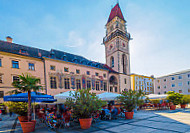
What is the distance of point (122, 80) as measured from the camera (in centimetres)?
3541

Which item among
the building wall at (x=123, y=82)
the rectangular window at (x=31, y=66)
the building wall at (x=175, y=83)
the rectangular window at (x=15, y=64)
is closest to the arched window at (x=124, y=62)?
the building wall at (x=123, y=82)

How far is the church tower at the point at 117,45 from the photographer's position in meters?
35.7

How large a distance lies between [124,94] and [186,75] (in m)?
43.4

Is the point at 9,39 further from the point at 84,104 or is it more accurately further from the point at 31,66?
the point at 84,104

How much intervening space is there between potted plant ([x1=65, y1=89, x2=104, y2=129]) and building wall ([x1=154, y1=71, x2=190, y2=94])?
47.3 meters

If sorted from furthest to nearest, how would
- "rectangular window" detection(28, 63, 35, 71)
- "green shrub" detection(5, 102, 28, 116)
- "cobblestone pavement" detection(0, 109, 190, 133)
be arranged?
"rectangular window" detection(28, 63, 35, 71) < "green shrub" detection(5, 102, 28, 116) < "cobblestone pavement" detection(0, 109, 190, 133)

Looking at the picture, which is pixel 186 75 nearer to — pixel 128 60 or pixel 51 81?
pixel 128 60

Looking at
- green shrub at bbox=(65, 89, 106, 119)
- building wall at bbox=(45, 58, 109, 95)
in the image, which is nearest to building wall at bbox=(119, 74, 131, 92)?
building wall at bbox=(45, 58, 109, 95)

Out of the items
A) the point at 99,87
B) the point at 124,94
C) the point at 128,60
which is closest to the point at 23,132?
the point at 124,94

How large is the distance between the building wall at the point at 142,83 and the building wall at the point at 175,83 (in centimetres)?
1665

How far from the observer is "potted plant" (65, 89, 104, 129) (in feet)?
23.3

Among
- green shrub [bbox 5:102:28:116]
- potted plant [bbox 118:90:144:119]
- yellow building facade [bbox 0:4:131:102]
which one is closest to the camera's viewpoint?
green shrub [bbox 5:102:28:116]

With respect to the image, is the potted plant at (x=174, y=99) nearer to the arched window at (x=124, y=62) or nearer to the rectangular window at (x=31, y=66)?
the arched window at (x=124, y=62)

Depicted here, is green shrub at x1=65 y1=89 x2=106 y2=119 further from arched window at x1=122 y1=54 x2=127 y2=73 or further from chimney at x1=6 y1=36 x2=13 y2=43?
arched window at x1=122 y1=54 x2=127 y2=73
